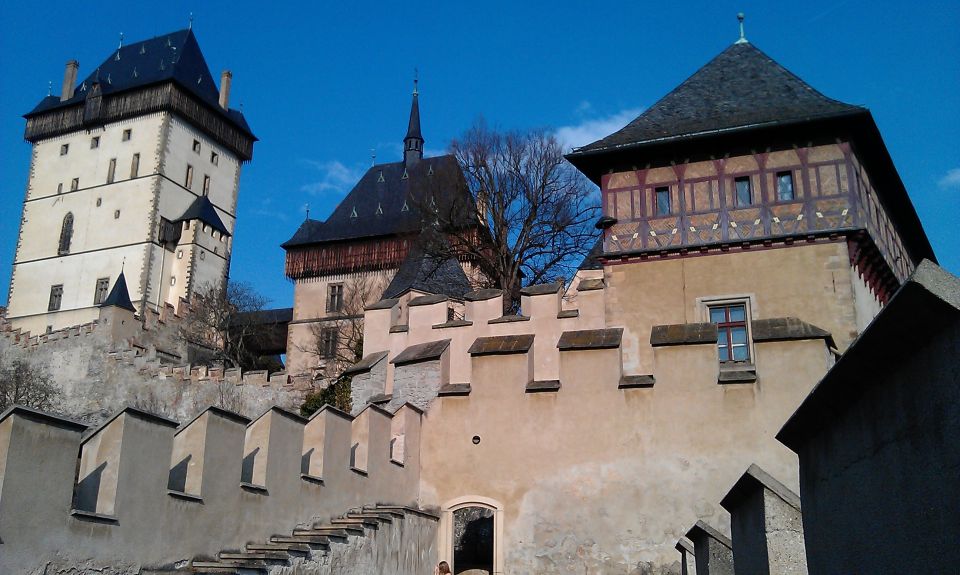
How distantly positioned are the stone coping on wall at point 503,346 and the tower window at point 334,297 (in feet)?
101

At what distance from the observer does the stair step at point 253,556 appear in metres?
9.94

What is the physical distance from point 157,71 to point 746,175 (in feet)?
172

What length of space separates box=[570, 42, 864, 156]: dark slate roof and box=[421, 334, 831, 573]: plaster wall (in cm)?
601

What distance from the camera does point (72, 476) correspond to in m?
8.00

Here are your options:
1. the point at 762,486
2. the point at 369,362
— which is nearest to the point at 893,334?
the point at 762,486

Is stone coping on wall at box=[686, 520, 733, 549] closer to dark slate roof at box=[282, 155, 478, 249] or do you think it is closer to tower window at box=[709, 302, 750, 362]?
tower window at box=[709, 302, 750, 362]

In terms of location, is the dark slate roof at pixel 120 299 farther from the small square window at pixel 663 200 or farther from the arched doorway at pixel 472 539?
the small square window at pixel 663 200

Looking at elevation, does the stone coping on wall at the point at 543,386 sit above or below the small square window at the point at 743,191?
below

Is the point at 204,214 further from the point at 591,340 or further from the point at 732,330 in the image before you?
the point at 591,340

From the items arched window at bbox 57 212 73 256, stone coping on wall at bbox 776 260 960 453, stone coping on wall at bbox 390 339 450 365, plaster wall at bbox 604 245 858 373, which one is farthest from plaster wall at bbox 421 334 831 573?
arched window at bbox 57 212 73 256

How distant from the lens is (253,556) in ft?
33.2

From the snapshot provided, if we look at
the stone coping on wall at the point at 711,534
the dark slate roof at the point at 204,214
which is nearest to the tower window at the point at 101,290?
the dark slate roof at the point at 204,214

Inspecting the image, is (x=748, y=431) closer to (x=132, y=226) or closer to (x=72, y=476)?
(x=72, y=476)

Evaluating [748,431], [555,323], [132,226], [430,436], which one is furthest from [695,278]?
[132,226]
